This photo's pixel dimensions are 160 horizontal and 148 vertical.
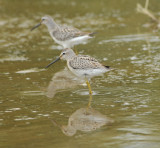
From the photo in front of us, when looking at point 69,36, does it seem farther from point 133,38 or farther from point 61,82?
point 61,82

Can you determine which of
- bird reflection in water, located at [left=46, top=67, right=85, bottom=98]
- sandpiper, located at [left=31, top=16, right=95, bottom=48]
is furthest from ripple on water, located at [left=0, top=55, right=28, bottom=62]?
bird reflection in water, located at [left=46, top=67, right=85, bottom=98]

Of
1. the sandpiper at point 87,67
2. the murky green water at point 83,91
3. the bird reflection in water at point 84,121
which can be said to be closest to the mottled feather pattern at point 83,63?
the sandpiper at point 87,67

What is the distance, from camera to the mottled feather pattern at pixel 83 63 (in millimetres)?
8031

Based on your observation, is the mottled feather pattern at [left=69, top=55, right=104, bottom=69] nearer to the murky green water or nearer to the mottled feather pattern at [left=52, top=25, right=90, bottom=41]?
the murky green water

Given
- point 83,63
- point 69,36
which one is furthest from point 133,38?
point 83,63

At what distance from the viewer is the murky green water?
586 centimetres

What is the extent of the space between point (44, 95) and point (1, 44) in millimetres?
5449

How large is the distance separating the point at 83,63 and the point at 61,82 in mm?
1105

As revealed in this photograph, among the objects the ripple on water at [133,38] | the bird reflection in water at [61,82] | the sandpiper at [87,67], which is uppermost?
the ripple on water at [133,38]

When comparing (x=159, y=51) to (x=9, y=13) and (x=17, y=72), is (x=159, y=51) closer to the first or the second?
(x=17, y=72)

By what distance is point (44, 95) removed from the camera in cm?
804

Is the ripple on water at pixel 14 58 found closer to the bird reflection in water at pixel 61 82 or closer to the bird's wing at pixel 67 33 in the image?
the bird's wing at pixel 67 33

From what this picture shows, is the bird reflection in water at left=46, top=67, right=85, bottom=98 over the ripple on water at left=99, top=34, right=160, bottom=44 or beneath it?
beneath

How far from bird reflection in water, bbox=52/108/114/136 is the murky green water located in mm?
15
